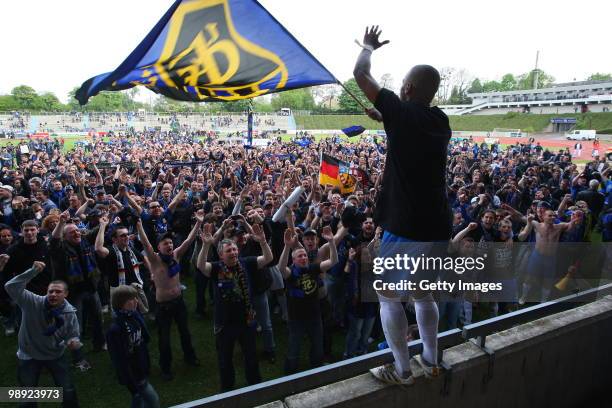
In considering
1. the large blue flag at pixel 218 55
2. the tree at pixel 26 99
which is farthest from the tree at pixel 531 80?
the large blue flag at pixel 218 55

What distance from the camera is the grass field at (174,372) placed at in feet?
15.1

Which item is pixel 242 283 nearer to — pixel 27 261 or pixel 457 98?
pixel 27 261

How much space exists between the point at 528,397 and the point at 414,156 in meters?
2.07

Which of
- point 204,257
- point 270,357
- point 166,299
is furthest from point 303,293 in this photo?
point 166,299

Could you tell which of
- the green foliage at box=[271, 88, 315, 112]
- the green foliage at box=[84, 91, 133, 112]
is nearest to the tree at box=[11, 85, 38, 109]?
the green foliage at box=[84, 91, 133, 112]

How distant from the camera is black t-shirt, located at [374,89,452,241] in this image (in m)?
1.94

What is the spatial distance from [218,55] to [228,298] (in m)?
2.60

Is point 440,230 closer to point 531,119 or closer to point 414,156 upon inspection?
point 414,156

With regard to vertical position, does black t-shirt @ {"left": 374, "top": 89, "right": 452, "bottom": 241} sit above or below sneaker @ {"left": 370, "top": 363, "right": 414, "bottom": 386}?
above

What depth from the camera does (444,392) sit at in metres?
2.41

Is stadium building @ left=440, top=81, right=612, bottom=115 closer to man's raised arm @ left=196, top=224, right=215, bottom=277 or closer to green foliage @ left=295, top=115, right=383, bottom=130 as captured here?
green foliage @ left=295, top=115, right=383, bottom=130

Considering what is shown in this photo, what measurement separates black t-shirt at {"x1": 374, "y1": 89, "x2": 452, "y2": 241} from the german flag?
7648 mm

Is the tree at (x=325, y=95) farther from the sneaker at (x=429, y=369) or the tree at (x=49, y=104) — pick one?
the sneaker at (x=429, y=369)

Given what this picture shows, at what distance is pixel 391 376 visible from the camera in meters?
2.26
